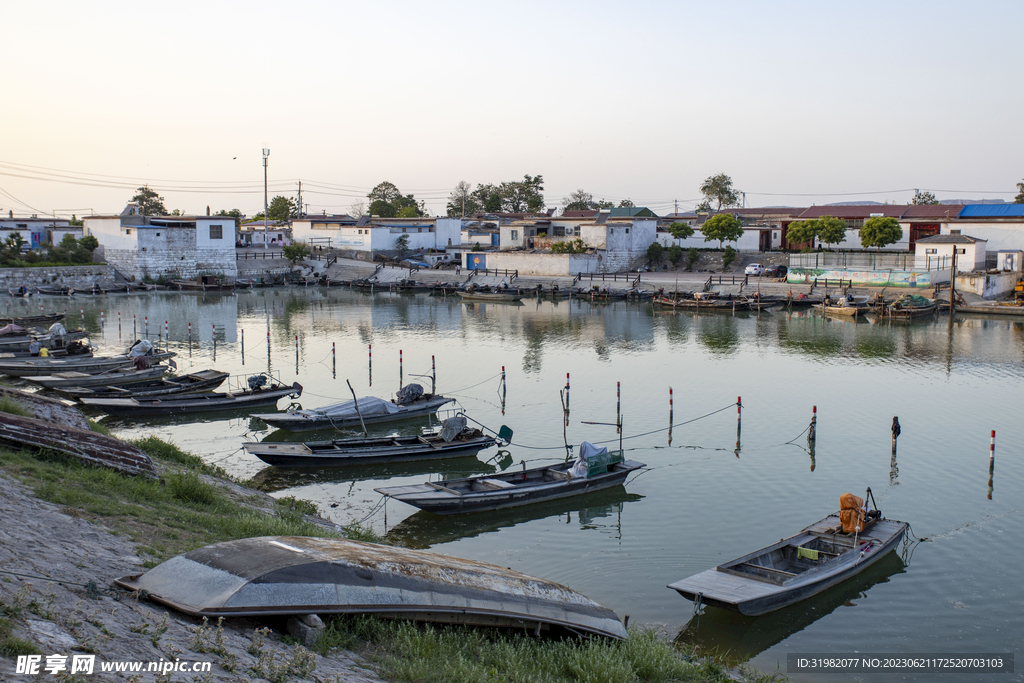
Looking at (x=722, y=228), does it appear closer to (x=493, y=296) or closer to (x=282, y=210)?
(x=493, y=296)

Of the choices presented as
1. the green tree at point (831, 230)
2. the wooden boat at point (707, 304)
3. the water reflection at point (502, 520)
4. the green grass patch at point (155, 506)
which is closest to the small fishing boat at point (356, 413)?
the water reflection at point (502, 520)

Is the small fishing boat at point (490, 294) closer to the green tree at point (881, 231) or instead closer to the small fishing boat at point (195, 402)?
the green tree at point (881, 231)

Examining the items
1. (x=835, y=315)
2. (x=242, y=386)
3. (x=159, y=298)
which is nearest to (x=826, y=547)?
(x=242, y=386)

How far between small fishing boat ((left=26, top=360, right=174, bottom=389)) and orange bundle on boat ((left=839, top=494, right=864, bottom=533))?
73.2 feet

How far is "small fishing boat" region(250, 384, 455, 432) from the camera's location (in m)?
22.6

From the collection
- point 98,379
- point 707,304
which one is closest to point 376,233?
point 707,304

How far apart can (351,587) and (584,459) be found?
33.5 ft

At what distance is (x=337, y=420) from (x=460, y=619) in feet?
47.6

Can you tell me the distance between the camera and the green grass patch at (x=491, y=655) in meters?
8.13

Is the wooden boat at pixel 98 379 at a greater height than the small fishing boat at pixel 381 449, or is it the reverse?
the wooden boat at pixel 98 379

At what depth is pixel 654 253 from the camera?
7681 cm

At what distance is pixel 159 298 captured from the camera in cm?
6425

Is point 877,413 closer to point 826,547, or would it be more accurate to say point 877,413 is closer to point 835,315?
point 826,547

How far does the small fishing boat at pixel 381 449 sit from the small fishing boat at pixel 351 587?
31.4 feet
